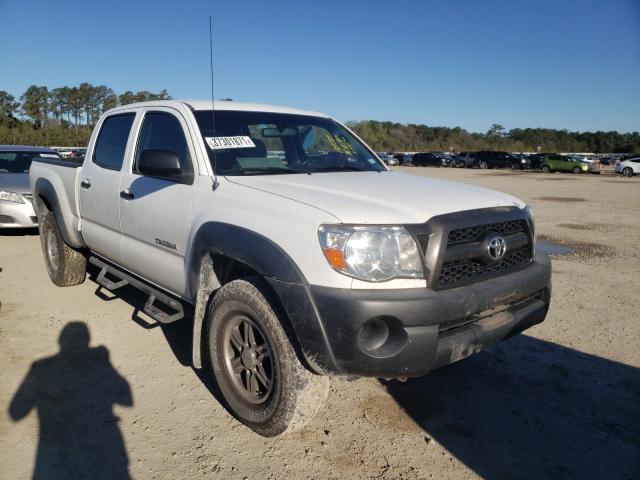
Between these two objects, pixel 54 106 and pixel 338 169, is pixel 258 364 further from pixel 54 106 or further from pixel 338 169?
pixel 54 106

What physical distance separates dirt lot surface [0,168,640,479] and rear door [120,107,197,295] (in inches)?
30.1

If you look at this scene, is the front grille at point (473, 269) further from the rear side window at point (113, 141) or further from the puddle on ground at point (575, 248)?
the puddle on ground at point (575, 248)

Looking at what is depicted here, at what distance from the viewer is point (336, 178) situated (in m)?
3.28

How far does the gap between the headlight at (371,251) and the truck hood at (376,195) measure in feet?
0.20

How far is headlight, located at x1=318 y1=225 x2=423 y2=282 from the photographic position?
2400 millimetres

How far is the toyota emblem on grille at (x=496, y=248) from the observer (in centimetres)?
269

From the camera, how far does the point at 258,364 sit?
2.87 metres

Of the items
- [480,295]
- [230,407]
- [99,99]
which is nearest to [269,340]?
[230,407]

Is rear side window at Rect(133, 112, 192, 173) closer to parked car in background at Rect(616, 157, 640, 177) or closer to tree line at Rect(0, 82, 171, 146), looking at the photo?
parked car in background at Rect(616, 157, 640, 177)


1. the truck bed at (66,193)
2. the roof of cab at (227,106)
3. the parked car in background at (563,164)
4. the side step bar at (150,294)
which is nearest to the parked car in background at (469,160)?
the parked car in background at (563,164)

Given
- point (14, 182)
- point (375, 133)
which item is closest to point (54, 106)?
point (375, 133)

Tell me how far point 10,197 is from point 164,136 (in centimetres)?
614

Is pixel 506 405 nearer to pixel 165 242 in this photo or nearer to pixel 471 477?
pixel 471 477

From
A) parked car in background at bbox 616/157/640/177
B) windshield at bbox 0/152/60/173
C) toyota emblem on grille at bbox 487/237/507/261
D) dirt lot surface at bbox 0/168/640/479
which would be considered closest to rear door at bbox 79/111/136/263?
dirt lot surface at bbox 0/168/640/479
